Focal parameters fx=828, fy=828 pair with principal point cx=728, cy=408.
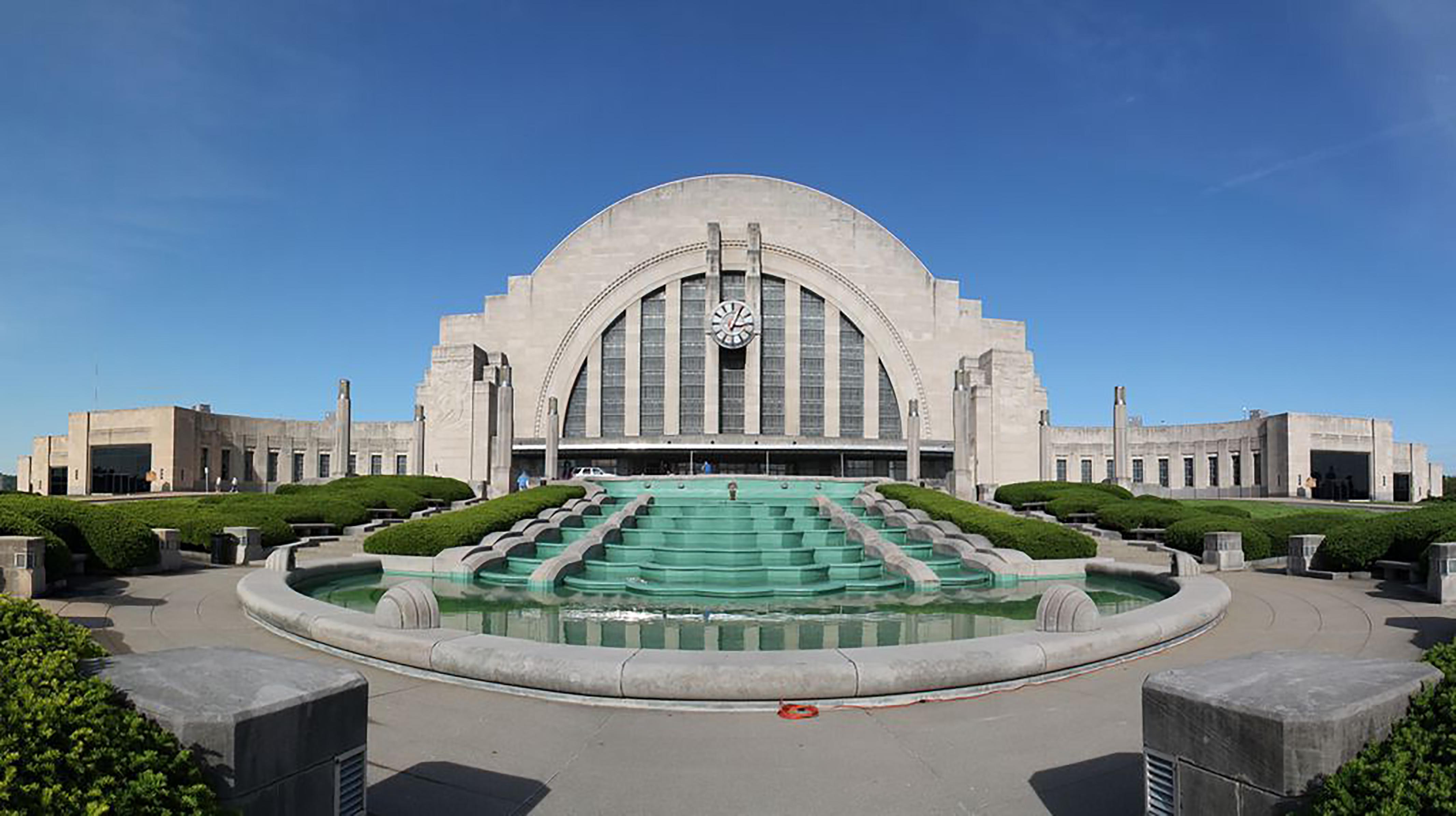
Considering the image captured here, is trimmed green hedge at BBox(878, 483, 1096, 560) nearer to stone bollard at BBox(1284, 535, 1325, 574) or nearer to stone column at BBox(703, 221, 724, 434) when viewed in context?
stone bollard at BBox(1284, 535, 1325, 574)

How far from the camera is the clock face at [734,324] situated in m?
53.5

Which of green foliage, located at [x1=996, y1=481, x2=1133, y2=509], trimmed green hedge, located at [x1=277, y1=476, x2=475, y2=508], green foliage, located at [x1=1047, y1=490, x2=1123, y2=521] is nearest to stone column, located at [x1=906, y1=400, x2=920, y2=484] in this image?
green foliage, located at [x1=996, y1=481, x2=1133, y2=509]

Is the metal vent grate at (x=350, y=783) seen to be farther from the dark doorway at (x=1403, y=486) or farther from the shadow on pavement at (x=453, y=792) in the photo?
the dark doorway at (x=1403, y=486)

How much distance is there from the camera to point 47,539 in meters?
12.7

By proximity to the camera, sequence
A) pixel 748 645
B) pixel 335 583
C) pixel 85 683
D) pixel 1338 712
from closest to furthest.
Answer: pixel 85 683, pixel 1338 712, pixel 748 645, pixel 335 583

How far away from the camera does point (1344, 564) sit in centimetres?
1569

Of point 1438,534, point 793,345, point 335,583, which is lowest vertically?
point 335,583

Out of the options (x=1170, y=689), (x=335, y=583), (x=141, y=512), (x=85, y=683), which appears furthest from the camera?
(x=141, y=512)

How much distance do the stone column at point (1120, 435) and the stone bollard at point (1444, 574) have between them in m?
26.6

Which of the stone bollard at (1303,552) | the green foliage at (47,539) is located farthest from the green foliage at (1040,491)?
the green foliage at (47,539)

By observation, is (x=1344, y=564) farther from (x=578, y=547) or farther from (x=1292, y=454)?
(x=1292, y=454)

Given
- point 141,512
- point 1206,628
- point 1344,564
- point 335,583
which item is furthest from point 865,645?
point 141,512

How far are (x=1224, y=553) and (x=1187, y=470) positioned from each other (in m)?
51.2

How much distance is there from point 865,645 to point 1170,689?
5853 millimetres
